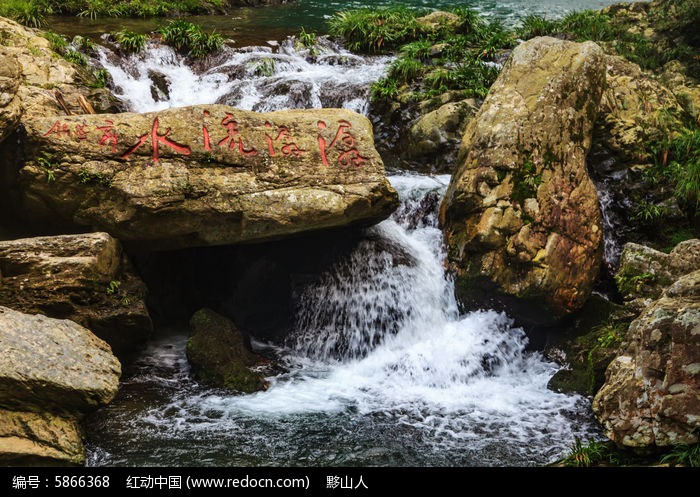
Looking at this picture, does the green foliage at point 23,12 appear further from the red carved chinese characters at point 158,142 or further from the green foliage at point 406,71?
the red carved chinese characters at point 158,142

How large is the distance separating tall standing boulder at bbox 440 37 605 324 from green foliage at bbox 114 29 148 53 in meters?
8.19

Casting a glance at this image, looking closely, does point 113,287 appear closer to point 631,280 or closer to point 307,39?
point 631,280

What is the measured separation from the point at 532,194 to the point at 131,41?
975 cm

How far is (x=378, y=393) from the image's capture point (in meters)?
→ 7.48

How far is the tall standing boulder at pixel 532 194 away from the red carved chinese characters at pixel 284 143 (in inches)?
95.0

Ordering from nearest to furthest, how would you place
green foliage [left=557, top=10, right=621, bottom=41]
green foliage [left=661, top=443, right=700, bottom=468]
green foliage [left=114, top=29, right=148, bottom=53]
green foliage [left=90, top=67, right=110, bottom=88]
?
green foliage [left=661, top=443, right=700, bottom=468], green foliage [left=90, top=67, right=110, bottom=88], green foliage [left=114, top=29, right=148, bottom=53], green foliage [left=557, top=10, right=621, bottom=41]

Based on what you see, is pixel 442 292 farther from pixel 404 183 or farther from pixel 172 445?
pixel 172 445

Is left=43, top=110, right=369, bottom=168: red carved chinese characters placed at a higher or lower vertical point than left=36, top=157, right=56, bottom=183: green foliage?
higher

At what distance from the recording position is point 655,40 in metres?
14.2

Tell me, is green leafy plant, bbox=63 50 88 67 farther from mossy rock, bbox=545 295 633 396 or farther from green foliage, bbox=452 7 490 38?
mossy rock, bbox=545 295 633 396

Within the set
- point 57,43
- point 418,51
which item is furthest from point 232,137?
point 418,51

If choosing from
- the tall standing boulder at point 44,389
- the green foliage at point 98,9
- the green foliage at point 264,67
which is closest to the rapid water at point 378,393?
the tall standing boulder at point 44,389

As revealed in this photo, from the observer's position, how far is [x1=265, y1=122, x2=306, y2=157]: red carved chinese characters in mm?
8047

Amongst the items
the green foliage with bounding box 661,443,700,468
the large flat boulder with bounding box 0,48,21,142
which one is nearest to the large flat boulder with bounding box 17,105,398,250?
the large flat boulder with bounding box 0,48,21,142
